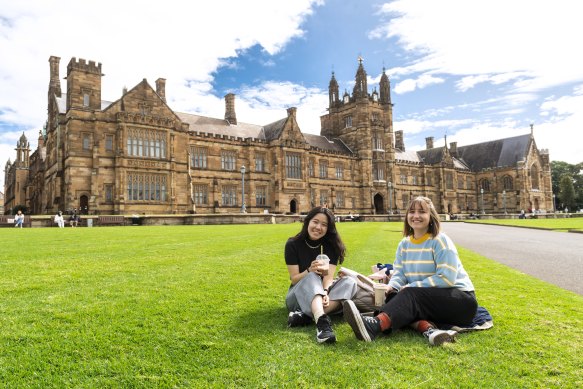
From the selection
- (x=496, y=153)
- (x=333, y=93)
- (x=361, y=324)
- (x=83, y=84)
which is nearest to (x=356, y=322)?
(x=361, y=324)

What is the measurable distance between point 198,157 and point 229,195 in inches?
212

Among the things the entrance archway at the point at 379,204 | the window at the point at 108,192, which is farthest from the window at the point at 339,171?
the window at the point at 108,192

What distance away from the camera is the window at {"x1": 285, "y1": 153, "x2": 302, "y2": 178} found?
4428cm

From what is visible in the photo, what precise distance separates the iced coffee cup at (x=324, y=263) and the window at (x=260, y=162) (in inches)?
1515

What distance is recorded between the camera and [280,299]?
549cm

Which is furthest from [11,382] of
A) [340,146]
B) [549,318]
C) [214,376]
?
[340,146]

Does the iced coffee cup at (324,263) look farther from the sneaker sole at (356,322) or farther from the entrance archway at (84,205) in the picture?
the entrance archway at (84,205)

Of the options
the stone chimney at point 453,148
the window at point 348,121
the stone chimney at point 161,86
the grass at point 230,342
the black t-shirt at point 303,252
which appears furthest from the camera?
the stone chimney at point 453,148

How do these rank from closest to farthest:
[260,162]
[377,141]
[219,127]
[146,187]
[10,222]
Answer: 1. [10,222]
2. [146,187]
3. [219,127]
4. [260,162]
5. [377,141]

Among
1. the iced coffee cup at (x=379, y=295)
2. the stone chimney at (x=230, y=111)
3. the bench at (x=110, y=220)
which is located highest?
the stone chimney at (x=230, y=111)

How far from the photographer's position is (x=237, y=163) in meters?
41.3

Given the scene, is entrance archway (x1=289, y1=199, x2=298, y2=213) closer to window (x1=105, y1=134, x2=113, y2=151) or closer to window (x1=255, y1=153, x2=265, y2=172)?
window (x1=255, y1=153, x2=265, y2=172)

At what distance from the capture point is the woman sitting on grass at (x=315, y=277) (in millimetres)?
4328

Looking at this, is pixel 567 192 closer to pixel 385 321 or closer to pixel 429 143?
pixel 429 143
